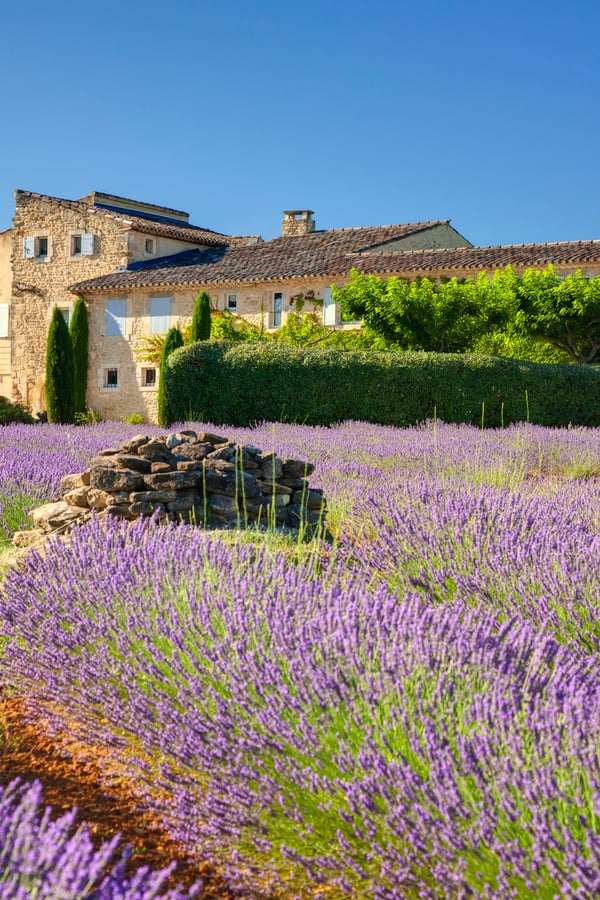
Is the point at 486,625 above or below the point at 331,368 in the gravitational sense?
below

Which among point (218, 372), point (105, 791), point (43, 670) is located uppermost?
point (218, 372)

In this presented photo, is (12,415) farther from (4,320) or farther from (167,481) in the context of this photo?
(167,481)

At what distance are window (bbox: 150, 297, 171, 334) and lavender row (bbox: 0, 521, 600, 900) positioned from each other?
2511 centimetres

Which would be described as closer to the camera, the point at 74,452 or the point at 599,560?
the point at 599,560

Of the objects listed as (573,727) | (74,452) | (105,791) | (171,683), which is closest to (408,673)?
(573,727)

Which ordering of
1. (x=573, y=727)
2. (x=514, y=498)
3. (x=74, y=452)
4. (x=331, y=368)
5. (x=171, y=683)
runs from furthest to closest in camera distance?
(x=331, y=368)
(x=74, y=452)
(x=514, y=498)
(x=171, y=683)
(x=573, y=727)

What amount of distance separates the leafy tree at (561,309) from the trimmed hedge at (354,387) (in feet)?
16.3

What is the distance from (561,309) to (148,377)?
13.8m

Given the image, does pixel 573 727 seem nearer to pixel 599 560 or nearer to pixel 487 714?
pixel 487 714

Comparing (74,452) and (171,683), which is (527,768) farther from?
(74,452)

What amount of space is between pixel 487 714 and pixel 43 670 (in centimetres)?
142

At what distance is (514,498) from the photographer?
418 cm

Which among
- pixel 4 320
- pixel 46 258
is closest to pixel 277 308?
pixel 46 258

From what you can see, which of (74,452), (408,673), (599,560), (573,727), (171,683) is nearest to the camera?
(573,727)
